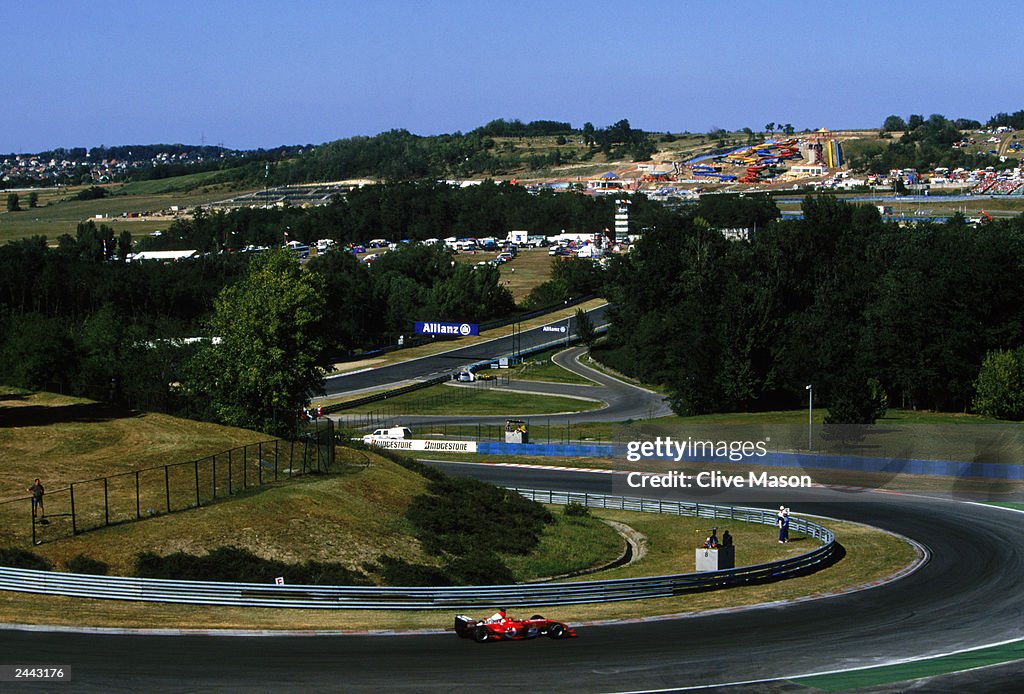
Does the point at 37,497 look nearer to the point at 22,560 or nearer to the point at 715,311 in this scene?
the point at 22,560

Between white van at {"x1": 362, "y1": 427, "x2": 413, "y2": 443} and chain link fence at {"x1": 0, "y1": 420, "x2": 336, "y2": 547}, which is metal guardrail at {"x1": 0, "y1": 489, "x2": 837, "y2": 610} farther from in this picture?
white van at {"x1": 362, "y1": 427, "x2": 413, "y2": 443}

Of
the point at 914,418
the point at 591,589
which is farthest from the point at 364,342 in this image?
the point at 591,589

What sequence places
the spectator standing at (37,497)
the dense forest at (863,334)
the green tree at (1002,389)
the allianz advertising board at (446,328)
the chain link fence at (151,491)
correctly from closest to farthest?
the spectator standing at (37,497) < the chain link fence at (151,491) < the green tree at (1002,389) < the dense forest at (863,334) < the allianz advertising board at (446,328)

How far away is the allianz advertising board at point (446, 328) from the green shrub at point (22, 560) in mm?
100442

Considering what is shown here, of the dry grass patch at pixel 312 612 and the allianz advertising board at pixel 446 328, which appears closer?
the dry grass patch at pixel 312 612

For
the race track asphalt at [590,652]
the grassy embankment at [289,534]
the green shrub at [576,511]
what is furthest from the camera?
the green shrub at [576,511]

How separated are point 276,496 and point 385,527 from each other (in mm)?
4341

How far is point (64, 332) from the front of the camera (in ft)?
271

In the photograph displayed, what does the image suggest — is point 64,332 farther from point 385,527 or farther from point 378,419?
point 385,527

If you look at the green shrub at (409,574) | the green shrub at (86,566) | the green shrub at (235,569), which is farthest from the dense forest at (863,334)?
the green shrub at (86,566)

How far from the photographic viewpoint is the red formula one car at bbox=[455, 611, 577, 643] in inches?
1155

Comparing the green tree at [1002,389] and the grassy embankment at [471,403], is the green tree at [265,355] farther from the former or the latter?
the green tree at [1002,389]

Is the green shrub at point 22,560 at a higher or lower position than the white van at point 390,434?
higher

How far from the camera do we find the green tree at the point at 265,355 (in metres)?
62.4
